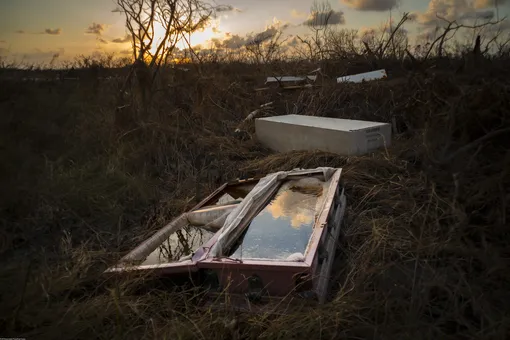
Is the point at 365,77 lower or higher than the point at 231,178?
higher

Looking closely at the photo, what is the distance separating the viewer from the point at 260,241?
3.42 meters

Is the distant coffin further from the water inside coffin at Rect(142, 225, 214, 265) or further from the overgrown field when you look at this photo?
the water inside coffin at Rect(142, 225, 214, 265)

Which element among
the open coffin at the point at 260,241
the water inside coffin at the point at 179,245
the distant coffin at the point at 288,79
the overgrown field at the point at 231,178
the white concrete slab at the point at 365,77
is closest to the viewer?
the overgrown field at the point at 231,178

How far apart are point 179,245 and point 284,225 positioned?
99 cm

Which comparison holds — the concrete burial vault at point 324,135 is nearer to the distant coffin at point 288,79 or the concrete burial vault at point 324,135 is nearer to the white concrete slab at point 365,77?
the white concrete slab at point 365,77

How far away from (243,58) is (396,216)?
10.3 metres

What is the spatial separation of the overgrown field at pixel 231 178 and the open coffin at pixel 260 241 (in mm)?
211

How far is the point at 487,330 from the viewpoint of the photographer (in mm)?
2354

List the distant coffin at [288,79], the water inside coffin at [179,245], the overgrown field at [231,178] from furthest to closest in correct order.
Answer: the distant coffin at [288,79]
the water inside coffin at [179,245]
the overgrown field at [231,178]

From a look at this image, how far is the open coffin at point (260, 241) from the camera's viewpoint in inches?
112

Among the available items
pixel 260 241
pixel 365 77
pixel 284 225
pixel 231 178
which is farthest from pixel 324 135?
pixel 365 77

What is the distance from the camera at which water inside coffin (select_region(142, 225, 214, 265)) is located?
139 inches

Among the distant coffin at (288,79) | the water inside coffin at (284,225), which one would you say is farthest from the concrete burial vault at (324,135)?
the distant coffin at (288,79)

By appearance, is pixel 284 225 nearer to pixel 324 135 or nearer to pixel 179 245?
pixel 179 245
